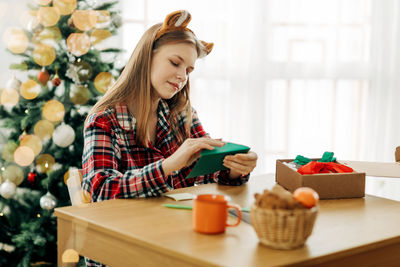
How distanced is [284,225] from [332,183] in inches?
22.9

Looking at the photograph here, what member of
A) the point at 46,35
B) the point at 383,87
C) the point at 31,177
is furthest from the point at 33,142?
the point at 383,87

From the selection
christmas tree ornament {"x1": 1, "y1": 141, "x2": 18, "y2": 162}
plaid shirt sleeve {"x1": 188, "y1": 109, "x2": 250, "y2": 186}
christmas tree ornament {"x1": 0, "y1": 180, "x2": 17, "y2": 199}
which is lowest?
christmas tree ornament {"x1": 0, "y1": 180, "x2": 17, "y2": 199}

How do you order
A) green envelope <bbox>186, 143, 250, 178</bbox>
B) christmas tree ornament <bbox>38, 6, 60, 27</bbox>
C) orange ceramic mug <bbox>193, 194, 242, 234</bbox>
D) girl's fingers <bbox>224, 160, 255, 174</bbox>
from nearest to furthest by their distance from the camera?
orange ceramic mug <bbox>193, 194, 242, 234</bbox> < green envelope <bbox>186, 143, 250, 178</bbox> < girl's fingers <bbox>224, 160, 255, 174</bbox> < christmas tree ornament <bbox>38, 6, 60, 27</bbox>

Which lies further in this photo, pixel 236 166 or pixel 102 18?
pixel 102 18

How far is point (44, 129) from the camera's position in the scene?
8.49 ft

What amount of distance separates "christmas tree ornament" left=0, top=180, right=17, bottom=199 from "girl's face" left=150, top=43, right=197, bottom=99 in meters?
1.28

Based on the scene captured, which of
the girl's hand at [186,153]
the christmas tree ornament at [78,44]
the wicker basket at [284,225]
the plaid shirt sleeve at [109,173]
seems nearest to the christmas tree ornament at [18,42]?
the christmas tree ornament at [78,44]

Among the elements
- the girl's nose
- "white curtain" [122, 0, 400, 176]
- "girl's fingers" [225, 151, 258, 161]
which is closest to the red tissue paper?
"girl's fingers" [225, 151, 258, 161]

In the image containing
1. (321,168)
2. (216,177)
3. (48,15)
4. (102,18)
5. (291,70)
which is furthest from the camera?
(291,70)

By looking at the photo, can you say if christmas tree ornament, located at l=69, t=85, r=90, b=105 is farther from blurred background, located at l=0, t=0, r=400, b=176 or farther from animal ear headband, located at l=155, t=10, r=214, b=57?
animal ear headband, located at l=155, t=10, r=214, b=57

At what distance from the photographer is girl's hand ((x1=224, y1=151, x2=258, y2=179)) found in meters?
1.58

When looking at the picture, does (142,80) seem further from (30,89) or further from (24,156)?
(24,156)

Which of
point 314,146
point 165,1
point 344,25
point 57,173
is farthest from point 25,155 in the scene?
point 344,25

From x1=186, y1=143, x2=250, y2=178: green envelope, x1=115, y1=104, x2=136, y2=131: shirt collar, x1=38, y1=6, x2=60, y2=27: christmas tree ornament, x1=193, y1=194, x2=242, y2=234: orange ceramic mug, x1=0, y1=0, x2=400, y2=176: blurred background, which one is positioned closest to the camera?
x1=193, y1=194, x2=242, y2=234: orange ceramic mug
